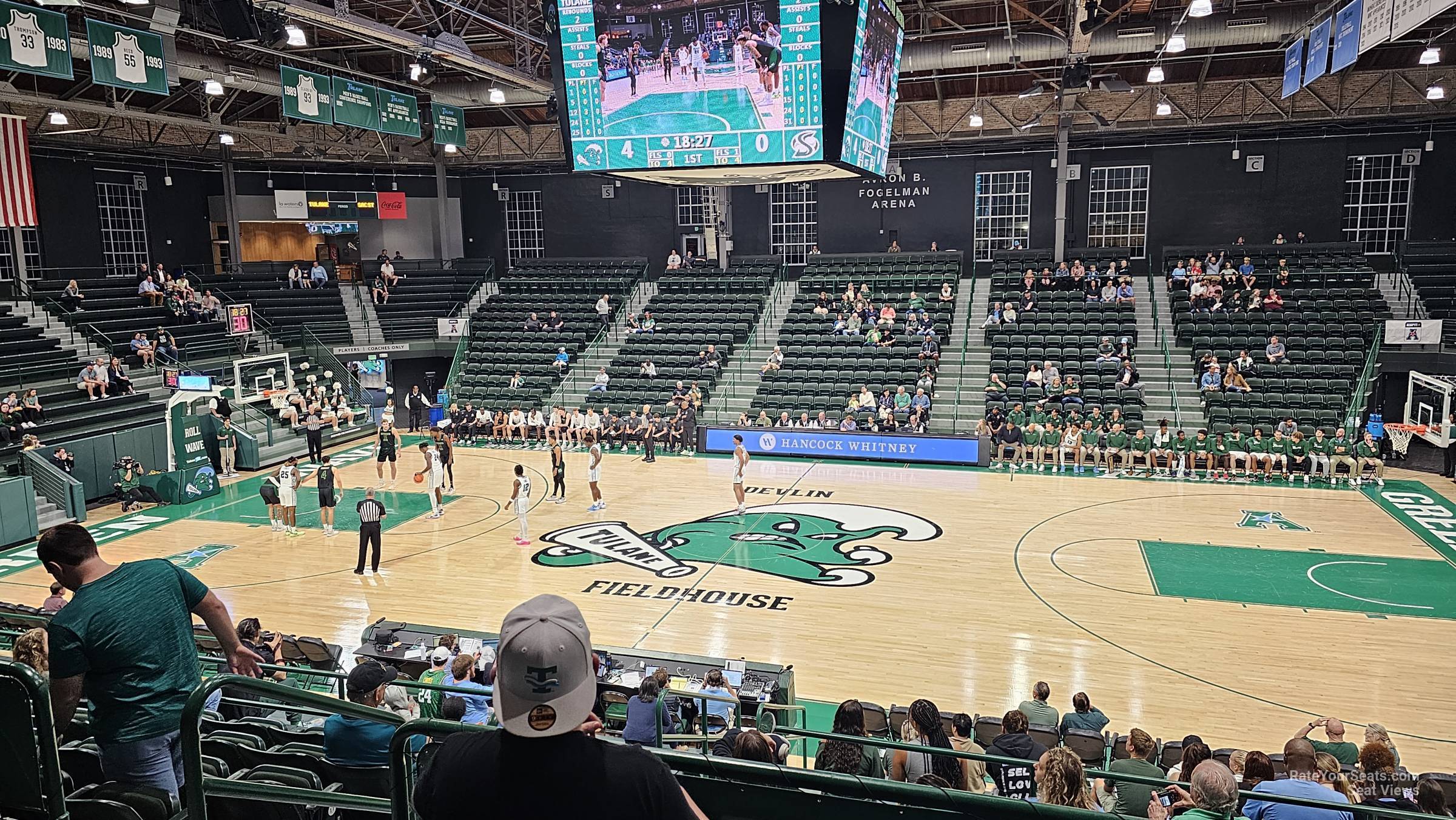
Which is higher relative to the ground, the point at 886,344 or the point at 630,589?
the point at 886,344

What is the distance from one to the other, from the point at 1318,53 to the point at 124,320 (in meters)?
28.6

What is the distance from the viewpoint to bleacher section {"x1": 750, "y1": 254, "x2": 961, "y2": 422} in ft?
78.8

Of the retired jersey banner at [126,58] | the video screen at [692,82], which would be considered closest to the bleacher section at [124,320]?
the retired jersey banner at [126,58]

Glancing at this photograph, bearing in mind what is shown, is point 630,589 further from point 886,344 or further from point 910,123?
point 910,123

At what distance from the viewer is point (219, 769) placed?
4.02 m

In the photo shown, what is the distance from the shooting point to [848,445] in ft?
72.7

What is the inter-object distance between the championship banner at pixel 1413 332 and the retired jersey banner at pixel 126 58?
2598cm

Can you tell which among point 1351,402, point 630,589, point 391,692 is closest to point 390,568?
point 630,589

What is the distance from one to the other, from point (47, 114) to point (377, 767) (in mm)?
26962

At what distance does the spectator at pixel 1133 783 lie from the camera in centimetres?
580

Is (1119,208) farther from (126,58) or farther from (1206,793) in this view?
(1206,793)

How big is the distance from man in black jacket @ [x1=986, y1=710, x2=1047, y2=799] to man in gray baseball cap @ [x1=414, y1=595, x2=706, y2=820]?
3951mm

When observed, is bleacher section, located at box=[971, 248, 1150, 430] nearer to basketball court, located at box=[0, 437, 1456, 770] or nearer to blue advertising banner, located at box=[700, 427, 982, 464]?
blue advertising banner, located at box=[700, 427, 982, 464]

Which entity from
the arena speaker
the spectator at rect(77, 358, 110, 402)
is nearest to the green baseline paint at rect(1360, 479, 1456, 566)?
the arena speaker
